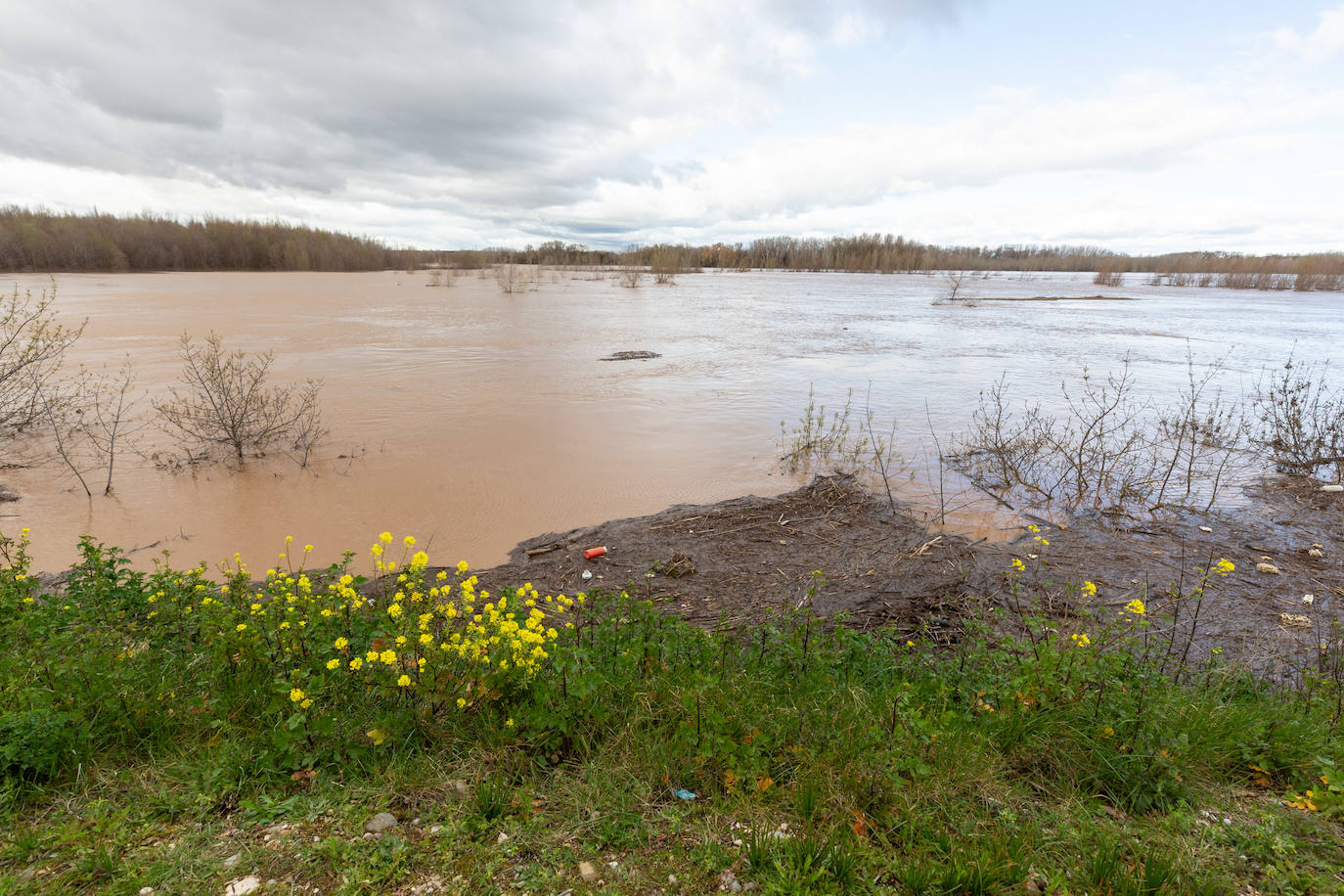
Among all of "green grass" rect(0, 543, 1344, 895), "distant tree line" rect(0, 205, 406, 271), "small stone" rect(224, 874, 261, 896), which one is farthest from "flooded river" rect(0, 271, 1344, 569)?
"distant tree line" rect(0, 205, 406, 271)

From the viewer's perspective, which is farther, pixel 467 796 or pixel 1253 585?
pixel 1253 585

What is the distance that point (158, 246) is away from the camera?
138 feet

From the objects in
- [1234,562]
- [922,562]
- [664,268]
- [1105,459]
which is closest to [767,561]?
[922,562]

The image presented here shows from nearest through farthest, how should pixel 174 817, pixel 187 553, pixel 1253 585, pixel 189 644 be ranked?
pixel 174 817 < pixel 189 644 < pixel 1253 585 < pixel 187 553

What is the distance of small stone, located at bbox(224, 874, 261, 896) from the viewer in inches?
78.5

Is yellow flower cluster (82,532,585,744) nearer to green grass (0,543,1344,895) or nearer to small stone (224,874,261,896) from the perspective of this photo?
green grass (0,543,1344,895)

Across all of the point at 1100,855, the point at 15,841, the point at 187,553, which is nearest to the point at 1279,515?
the point at 1100,855

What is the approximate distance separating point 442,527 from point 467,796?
3.96 m

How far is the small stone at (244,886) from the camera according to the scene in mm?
1995

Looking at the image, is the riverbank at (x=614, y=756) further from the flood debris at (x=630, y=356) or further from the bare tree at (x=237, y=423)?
the flood debris at (x=630, y=356)

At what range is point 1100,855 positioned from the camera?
2092 mm

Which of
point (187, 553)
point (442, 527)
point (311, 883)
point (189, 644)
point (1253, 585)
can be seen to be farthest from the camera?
point (442, 527)

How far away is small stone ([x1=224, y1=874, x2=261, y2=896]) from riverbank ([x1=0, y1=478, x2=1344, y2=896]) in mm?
13

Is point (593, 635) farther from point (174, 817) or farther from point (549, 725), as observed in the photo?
point (174, 817)
